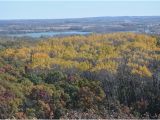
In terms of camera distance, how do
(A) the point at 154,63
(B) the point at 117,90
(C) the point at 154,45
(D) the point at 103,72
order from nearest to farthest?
(B) the point at 117,90 → (D) the point at 103,72 → (A) the point at 154,63 → (C) the point at 154,45

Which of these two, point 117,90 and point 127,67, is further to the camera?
point 127,67

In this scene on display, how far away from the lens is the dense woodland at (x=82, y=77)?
3559 cm

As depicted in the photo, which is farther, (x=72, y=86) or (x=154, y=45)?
(x=154, y=45)

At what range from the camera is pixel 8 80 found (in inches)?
1727

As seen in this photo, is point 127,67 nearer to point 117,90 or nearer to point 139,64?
point 139,64

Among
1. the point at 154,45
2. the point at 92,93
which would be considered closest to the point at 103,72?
the point at 92,93

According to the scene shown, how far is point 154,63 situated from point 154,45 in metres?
13.8

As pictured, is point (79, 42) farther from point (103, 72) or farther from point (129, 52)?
point (103, 72)

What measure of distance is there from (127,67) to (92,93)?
58.8 ft

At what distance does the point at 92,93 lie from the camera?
135 feet

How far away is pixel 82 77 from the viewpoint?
51.5 metres

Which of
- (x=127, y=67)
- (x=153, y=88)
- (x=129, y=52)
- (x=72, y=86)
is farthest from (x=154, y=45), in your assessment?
(x=72, y=86)

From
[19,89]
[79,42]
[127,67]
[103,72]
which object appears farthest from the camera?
[79,42]

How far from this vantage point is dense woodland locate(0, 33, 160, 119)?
3559 centimetres
